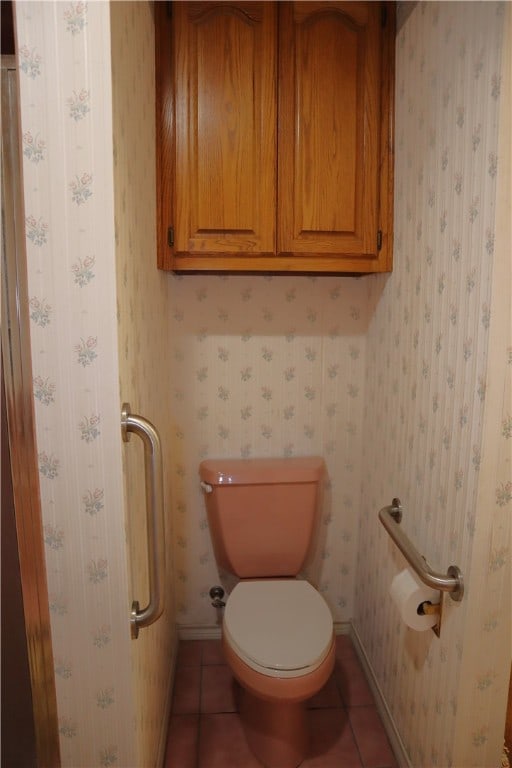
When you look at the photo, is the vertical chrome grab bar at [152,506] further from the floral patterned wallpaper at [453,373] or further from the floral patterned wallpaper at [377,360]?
the floral patterned wallpaper at [453,373]

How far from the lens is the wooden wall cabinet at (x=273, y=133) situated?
1.59 metres

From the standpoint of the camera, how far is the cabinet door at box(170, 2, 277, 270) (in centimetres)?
158

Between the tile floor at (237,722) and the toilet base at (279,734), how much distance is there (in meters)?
0.05

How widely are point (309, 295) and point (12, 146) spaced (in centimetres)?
116

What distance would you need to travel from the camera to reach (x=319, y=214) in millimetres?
1662

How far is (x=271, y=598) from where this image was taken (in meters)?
1.70

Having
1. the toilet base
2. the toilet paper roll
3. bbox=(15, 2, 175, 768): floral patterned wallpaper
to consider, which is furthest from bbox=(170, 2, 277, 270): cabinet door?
the toilet base

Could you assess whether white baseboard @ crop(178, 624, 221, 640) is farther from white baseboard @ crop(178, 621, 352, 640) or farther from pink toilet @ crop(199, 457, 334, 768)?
pink toilet @ crop(199, 457, 334, 768)

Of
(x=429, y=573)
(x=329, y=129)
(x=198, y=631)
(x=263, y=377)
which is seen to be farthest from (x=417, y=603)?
(x=329, y=129)

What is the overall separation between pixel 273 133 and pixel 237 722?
1.85 metres

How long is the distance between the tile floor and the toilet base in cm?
5

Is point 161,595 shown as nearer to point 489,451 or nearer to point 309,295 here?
point 489,451

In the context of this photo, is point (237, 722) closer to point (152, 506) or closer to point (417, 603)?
point (417, 603)

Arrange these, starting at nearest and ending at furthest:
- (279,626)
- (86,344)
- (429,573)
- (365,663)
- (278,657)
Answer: (86,344)
(429,573)
(278,657)
(279,626)
(365,663)
